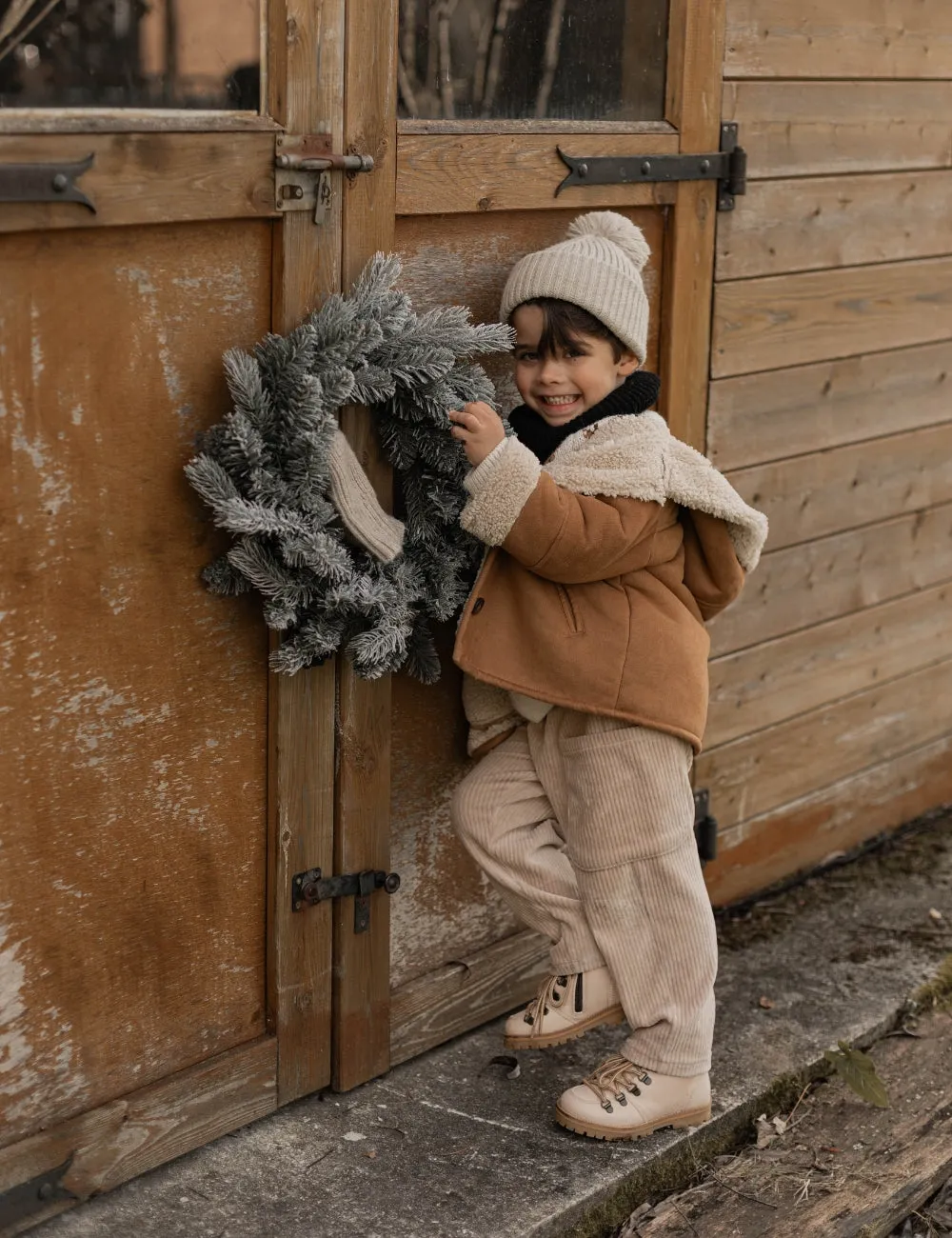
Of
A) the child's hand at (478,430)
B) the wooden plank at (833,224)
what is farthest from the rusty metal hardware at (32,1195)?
the wooden plank at (833,224)

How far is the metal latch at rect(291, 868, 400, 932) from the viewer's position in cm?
277

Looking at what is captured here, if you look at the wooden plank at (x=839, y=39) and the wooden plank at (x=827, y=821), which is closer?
the wooden plank at (x=839, y=39)

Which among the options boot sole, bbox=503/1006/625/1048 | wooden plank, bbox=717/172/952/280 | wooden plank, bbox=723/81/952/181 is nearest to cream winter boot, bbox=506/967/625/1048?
boot sole, bbox=503/1006/625/1048

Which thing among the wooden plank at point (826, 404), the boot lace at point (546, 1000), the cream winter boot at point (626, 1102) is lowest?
the cream winter boot at point (626, 1102)

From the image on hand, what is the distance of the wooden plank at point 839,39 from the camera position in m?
3.23

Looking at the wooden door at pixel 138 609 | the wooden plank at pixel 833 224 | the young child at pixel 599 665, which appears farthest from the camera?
the wooden plank at pixel 833 224

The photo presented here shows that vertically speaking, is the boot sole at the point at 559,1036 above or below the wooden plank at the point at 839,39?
below

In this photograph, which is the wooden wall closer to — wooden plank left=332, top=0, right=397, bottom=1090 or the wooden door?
wooden plank left=332, top=0, right=397, bottom=1090

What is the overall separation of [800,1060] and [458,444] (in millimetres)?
1386

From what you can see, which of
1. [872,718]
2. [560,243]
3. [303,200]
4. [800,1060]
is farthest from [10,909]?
[872,718]

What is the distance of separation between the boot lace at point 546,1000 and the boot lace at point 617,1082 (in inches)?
5.7

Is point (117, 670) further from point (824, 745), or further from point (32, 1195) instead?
point (824, 745)

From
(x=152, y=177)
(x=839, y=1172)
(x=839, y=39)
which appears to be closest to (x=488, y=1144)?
(x=839, y=1172)

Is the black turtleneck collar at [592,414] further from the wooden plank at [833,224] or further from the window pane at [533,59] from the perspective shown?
the wooden plank at [833,224]
